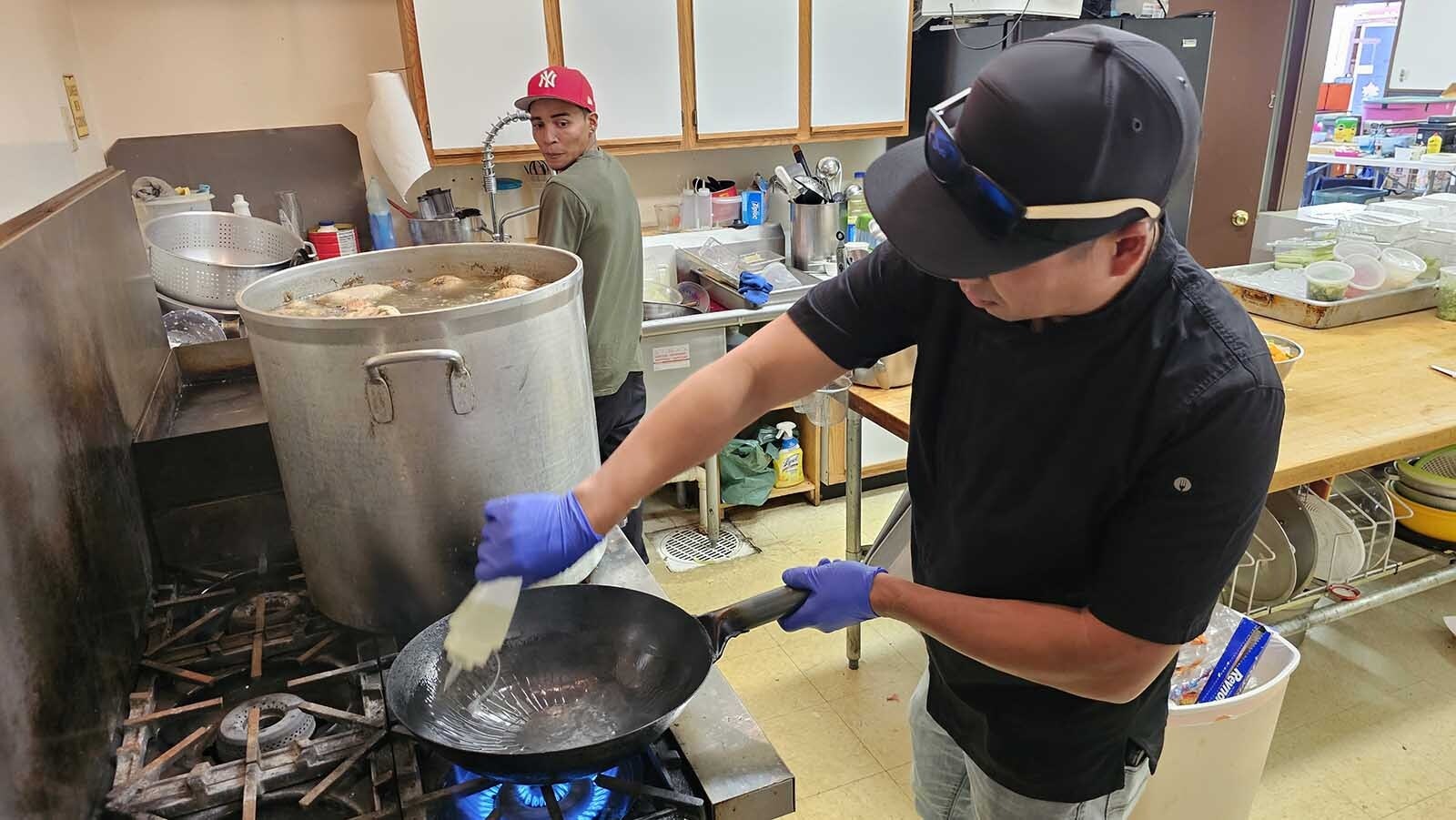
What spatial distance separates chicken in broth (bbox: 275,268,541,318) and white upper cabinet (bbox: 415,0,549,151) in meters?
1.82

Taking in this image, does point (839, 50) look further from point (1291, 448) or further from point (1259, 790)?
point (1259, 790)

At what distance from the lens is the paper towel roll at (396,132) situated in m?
2.84

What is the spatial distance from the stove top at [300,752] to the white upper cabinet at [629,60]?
231 cm

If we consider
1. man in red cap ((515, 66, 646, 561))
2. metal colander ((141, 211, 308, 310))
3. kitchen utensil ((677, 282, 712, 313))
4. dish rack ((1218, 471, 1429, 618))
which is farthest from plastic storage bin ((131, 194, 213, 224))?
dish rack ((1218, 471, 1429, 618))

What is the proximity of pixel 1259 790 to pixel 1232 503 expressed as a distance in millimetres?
1583

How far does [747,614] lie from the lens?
1.00m

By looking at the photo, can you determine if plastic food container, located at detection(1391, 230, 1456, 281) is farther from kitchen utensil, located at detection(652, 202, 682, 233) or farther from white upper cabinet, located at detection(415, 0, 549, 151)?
white upper cabinet, located at detection(415, 0, 549, 151)

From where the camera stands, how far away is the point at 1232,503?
0.79 meters

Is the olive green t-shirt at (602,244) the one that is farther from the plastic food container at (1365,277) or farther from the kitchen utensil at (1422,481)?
the kitchen utensil at (1422,481)

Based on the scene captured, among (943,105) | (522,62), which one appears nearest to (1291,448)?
(943,105)

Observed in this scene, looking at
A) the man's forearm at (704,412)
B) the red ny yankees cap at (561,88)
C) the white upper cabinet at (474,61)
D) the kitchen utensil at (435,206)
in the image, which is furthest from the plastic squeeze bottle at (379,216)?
the man's forearm at (704,412)

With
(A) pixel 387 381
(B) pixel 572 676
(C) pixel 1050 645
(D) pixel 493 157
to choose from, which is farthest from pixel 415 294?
(D) pixel 493 157

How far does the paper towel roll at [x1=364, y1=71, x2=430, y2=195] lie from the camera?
2.84 meters

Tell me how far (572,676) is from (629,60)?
2.52m
